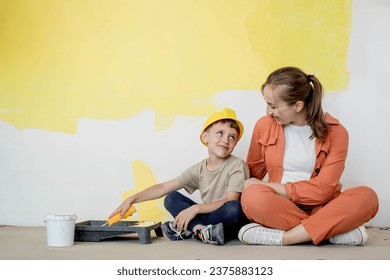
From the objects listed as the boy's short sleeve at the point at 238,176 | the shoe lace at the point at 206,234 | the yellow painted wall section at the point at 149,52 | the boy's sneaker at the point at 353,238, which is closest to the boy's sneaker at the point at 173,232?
the shoe lace at the point at 206,234

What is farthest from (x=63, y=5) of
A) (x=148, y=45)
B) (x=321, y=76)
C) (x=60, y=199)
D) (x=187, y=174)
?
(x=321, y=76)

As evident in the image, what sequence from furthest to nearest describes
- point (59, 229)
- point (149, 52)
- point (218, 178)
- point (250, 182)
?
point (149, 52)
point (218, 178)
point (250, 182)
point (59, 229)

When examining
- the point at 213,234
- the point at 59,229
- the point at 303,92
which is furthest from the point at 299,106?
the point at 59,229

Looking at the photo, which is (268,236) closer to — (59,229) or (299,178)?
(299,178)

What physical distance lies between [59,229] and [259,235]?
2.35 ft

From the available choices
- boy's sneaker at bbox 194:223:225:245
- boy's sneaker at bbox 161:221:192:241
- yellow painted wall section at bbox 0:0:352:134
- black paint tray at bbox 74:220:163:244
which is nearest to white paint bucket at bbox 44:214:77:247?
black paint tray at bbox 74:220:163:244

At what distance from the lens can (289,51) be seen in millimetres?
2637

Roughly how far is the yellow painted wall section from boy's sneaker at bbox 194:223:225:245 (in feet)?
2.74

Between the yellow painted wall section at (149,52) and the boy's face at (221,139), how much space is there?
1.56 feet

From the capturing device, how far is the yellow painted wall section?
264 cm

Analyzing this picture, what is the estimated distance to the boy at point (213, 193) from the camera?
1997mm

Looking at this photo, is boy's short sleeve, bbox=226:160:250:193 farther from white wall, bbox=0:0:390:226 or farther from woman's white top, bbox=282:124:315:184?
white wall, bbox=0:0:390:226

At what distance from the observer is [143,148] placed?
2686 mm

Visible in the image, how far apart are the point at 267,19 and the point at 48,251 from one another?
154 centimetres
